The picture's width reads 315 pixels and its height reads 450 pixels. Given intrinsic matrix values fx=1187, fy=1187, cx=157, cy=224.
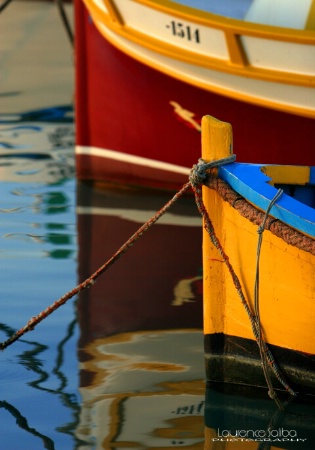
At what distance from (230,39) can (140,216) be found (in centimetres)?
129

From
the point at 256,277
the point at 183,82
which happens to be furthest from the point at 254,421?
the point at 183,82

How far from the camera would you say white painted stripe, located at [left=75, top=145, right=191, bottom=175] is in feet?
26.8

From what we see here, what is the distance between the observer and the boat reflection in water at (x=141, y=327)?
15.5 feet

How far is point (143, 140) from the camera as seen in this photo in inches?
Result: 323

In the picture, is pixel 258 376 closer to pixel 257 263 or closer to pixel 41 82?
pixel 257 263

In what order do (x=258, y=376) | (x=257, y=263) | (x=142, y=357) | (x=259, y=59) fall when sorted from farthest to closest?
(x=259, y=59) < (x=142, y=357) < (x=258, y=376) < (x=257, y=263)

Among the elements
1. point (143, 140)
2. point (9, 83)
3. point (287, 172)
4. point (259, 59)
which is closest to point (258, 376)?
point (287, 172)

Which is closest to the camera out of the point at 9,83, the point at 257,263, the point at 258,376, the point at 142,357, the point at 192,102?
the point at 257,263

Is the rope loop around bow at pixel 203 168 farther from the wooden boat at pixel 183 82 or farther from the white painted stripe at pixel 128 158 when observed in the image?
the white painted stripe at pixel 128 158

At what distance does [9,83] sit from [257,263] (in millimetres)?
7974

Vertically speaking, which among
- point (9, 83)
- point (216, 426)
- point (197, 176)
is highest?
point (9, 83)

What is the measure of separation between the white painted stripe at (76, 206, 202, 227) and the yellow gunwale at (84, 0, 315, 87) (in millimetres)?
978

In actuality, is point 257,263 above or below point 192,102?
below

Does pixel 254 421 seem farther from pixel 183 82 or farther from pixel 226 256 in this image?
pixel 183 82
